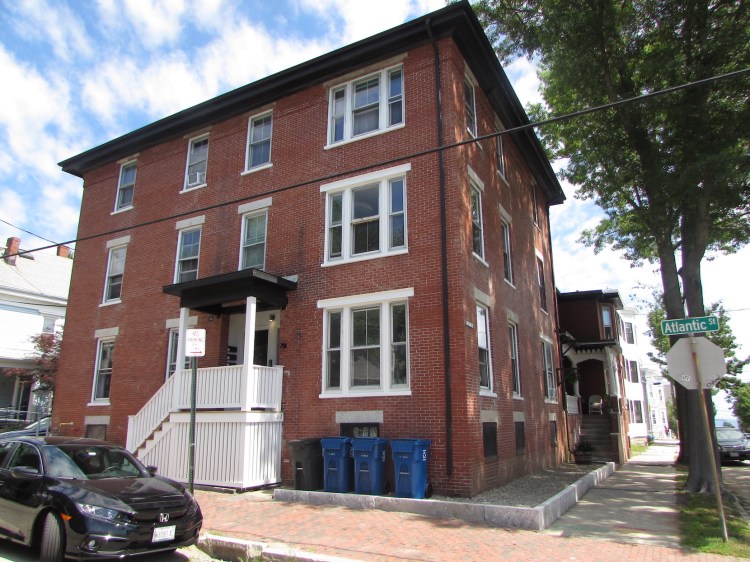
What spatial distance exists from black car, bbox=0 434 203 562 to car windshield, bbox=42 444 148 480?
1 cm

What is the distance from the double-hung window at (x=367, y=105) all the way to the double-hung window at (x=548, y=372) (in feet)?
33.6

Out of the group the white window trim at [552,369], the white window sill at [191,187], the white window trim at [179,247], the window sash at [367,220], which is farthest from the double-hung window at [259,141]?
the white window trim at [552,369]

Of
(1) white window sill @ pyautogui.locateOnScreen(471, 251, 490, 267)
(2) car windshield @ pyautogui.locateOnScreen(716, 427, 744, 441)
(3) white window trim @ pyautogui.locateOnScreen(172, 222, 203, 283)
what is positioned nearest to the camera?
(1) white window sill @ pyautogui.locateOnScreen(471, 251, 490, 267)

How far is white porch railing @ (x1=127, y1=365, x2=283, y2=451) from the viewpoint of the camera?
1205 cm

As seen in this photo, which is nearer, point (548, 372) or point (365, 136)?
point (365, 136)

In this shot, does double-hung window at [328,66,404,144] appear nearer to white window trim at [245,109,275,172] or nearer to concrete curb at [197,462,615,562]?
white window trim at [245,109,275,172]

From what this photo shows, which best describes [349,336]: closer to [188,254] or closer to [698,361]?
[188,254]

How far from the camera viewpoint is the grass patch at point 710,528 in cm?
721

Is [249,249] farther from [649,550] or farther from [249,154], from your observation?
[649,550]

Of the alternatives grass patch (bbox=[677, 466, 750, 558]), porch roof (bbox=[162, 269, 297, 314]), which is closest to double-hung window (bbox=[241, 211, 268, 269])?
porch roof (bbox=[162, 269, 297, 314])

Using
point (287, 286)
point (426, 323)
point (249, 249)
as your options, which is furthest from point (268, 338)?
point (426, 323)

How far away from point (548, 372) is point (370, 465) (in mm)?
10994

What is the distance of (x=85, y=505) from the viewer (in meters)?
→ 6.33

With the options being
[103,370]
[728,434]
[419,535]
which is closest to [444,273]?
[419,535]
